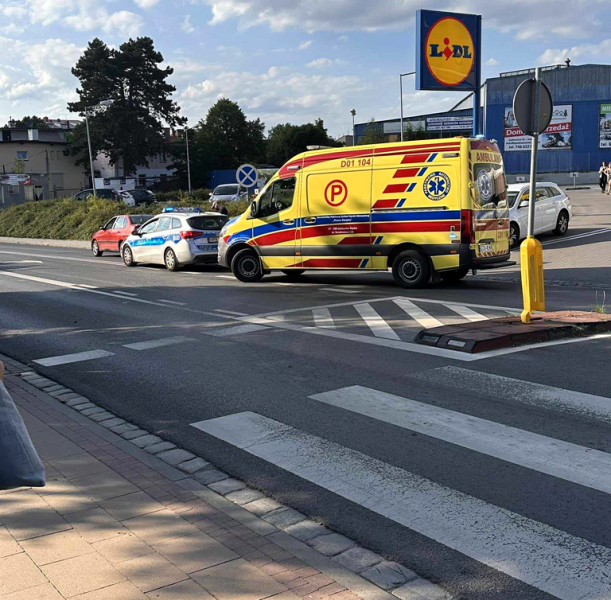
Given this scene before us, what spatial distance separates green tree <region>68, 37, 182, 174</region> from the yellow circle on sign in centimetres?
6082

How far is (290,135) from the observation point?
95.9 meters

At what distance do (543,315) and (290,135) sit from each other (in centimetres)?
8859

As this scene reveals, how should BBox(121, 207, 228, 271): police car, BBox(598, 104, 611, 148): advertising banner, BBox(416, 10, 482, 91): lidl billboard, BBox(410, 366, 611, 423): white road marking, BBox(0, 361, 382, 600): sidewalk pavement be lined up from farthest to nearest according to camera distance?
BBox(598, 104, 611, 148): advertising banner < BBox(416, 10, 482, 91): lidl billboard < BBox(121, 207, 228, 271): police car < BBox(410, 366, 611, 423): white road marking < BBox(0, 361, 382, 600): sidewalk pavement

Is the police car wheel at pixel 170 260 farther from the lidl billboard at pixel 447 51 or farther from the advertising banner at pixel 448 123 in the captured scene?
the advertising banner at pixel 448 123

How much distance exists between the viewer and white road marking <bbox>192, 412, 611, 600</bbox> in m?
3.58

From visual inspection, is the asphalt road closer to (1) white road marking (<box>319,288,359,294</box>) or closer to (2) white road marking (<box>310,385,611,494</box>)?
(2) white road marking (<box>310,385,611,494</box>)

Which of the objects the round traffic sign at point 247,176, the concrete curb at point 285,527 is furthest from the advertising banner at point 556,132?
the concrete curb at point 285,527

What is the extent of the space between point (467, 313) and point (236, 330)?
3413mm

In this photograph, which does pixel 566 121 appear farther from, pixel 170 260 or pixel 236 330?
pixel 236 330

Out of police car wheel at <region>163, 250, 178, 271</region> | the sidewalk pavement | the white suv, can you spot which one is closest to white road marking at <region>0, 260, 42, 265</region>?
police car wheel at <region>163, 250, 178, 271</region>

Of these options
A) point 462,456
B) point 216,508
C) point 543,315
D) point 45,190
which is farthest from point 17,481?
point 45,190

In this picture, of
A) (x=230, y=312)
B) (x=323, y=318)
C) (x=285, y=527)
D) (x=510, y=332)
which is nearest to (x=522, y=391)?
(x=510, y=332)

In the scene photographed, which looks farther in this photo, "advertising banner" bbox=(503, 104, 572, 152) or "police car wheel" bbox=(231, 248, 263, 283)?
"advertising banner" bbox=(503, 104, 572, 152)

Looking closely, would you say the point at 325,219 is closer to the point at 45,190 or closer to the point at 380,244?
the point at 380,244
